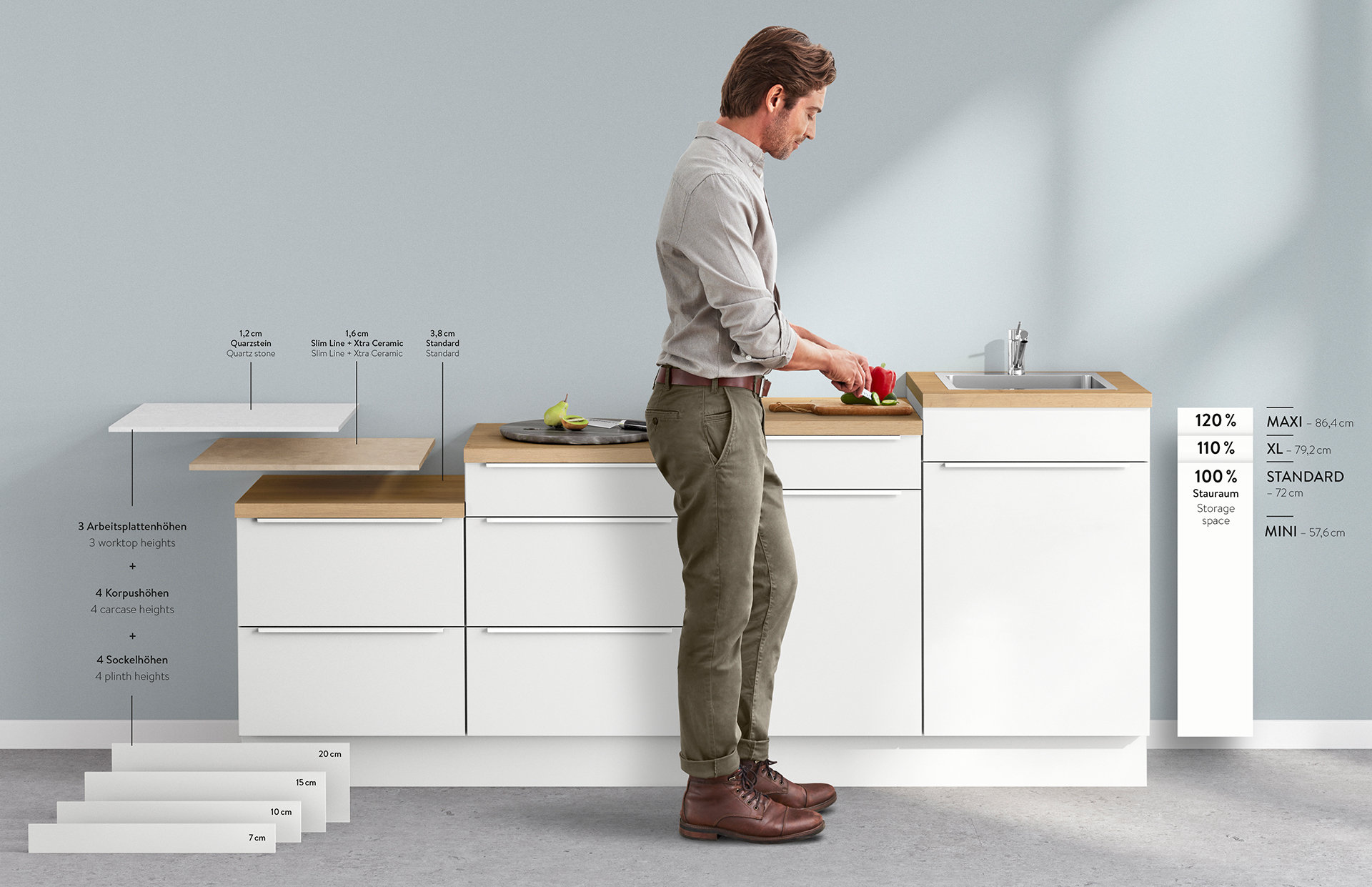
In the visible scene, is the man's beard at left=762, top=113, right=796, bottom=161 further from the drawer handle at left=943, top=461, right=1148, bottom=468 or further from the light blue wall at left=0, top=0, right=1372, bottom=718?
the drawer handle at left=943, top=461, right=1148, bottom=468

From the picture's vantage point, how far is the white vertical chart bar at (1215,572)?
11.6 ft

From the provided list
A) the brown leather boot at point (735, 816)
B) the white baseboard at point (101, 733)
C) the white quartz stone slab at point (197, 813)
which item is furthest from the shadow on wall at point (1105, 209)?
the white baseboard at point (101, 733)

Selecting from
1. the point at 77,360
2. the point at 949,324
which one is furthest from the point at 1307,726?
the point at 77,360

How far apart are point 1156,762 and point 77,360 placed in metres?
3.00

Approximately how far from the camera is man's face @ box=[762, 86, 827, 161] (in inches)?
111

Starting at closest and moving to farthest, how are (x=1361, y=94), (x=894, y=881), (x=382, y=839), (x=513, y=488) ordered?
(x=894, y=881) < (x=382, y=839) < (x=513, y=488) < (x=1361, y=94)

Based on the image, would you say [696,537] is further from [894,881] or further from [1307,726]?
[1307,726]

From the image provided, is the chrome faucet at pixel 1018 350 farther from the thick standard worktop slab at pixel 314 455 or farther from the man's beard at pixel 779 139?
the thick standard worktop slab at pixel 314 455

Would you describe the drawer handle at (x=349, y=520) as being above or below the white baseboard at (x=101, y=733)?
above

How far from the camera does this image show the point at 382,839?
9.77 ft

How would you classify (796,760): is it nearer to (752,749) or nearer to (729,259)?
(752,749)

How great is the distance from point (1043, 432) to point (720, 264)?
3.12 ft

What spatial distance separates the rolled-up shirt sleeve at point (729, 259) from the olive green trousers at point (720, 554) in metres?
0.17

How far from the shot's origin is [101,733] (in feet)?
11.9
